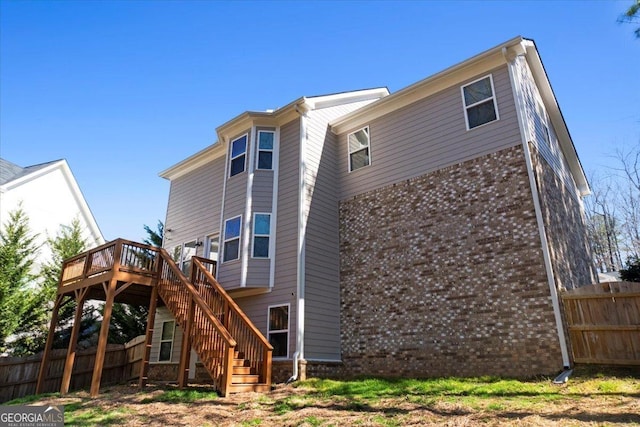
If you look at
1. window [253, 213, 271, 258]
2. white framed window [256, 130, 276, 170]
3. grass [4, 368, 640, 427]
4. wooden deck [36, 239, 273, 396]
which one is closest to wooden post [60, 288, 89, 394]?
wooden deck [36, 239, 273, 396]

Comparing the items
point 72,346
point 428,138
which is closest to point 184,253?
point 72,346

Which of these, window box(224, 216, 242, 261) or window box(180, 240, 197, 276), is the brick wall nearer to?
window box(224, 216, 242, 261)

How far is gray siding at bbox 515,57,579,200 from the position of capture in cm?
1029

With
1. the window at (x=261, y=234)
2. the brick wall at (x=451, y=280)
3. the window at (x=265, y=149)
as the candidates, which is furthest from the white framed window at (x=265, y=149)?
the brick wall at (x=451, y=280)

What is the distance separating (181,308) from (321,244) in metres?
4.24

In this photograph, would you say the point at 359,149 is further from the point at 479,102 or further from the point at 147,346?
the point at 147,346

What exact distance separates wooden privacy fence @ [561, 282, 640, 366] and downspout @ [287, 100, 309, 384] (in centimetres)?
606

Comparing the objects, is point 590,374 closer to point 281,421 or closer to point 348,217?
point 281,421

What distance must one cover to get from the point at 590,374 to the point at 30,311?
17.3 m

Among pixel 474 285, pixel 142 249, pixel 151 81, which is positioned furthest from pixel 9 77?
pixel 474 285

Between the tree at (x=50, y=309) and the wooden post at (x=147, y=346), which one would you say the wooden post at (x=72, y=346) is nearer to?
the wooden post at (x=147, y=346)

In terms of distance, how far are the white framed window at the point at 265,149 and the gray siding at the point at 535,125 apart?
731 centimetres

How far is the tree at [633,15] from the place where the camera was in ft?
27.5

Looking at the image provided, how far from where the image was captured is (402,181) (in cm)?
1157
